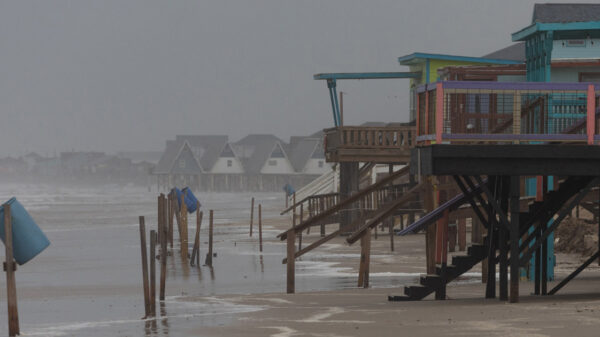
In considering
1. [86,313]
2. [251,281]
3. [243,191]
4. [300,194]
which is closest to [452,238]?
[251,281]

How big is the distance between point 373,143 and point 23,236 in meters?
21.6

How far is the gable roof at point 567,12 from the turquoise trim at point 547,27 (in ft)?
33.8

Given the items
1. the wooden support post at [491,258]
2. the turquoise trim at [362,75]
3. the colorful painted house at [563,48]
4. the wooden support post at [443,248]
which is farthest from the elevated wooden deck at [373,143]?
the wooden support post at [491,258]

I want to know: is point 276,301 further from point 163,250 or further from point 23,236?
point 23,236

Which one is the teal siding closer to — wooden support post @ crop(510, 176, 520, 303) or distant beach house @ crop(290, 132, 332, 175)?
wooden support post @ crop(510, 176, 520, 303)

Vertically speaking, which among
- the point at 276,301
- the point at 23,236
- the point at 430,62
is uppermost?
the point at 430,62

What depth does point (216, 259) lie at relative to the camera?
1320 inches

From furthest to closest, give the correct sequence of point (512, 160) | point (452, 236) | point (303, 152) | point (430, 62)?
point (303, 152) < point (430, 62) < point (452, 236) < point (512, 160)

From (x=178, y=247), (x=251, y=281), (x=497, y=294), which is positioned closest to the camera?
(x=497, y=294)

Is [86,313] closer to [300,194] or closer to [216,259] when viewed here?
[216,259]

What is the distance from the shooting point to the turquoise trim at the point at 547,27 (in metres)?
21.8

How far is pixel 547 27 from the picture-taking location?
21.8m

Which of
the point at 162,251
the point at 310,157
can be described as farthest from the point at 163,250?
the point at 310,157

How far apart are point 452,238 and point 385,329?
734 inches
